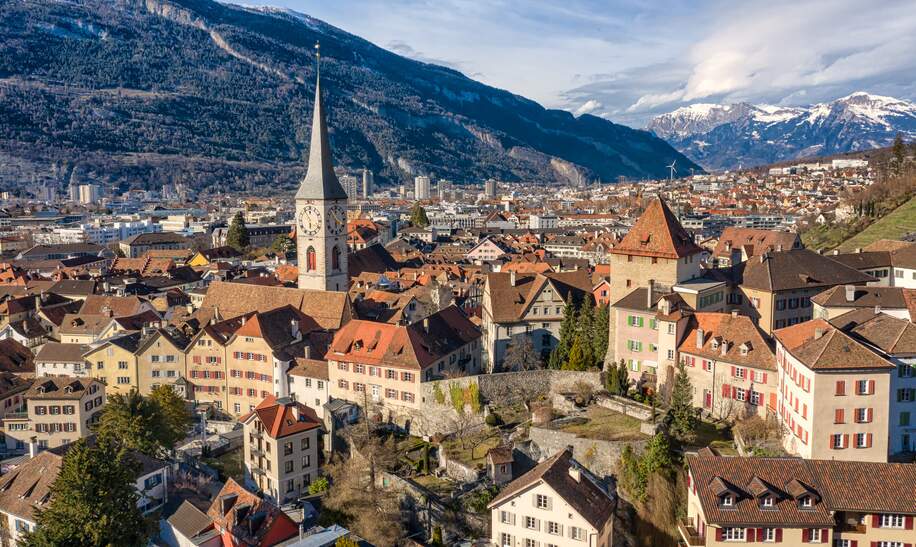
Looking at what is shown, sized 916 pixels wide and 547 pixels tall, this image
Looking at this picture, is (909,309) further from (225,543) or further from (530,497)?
(225,543)

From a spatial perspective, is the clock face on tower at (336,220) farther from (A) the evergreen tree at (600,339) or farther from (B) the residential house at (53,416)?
(A) the evergreen tree at (600,339)

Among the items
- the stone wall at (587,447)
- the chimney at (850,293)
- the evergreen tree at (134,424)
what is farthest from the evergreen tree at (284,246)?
the chimney at (850,293)

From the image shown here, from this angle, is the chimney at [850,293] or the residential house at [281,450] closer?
the residential house at [281,450]

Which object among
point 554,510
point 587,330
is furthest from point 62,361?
point 554,510

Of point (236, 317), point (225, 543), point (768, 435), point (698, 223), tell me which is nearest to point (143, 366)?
point (236, 317)

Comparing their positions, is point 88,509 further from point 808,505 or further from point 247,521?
point 808,505

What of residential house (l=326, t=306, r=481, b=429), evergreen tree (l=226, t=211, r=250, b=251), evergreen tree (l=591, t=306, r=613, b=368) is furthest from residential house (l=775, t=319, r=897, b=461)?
evergreen tree (l=226, t=211, r=250, b=251)

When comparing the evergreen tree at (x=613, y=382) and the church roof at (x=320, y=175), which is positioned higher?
the church roof at (x=320, y=175)
